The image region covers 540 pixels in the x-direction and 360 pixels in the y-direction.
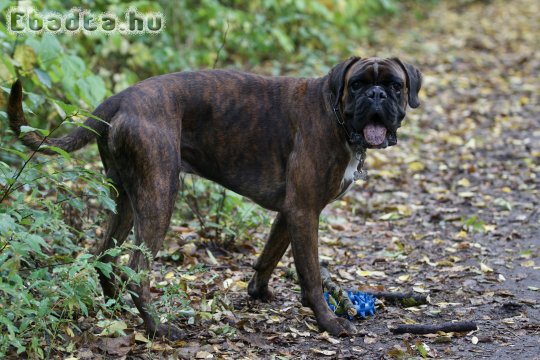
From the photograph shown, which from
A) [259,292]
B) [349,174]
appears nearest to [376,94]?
[349,174]

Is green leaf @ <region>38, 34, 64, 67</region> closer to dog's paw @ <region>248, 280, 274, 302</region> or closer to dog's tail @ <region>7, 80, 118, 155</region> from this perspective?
dog's tail @ <region>7, 80, 118, 155</region>

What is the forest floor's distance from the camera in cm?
451

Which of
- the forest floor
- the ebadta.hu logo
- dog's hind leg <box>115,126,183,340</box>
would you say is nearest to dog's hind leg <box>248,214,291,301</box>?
the forest floor

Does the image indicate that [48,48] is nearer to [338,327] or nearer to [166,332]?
[166,332]

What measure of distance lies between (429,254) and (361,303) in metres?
1.60

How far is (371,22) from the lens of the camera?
17609mm

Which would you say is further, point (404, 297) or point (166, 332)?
point (404, 297)

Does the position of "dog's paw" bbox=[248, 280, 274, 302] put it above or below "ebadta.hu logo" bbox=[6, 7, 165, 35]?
below

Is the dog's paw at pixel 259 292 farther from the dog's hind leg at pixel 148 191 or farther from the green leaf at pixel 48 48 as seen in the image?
the green leaf at pixel 48 48

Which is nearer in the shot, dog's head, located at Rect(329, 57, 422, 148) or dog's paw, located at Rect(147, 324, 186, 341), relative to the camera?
dog's paw, located at Rect(147, 324, 186, 341)

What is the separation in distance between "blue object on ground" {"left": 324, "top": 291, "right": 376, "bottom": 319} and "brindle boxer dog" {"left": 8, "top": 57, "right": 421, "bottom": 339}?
0.25 meters

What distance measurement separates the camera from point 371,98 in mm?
4527

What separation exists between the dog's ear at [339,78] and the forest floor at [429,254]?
1.39m

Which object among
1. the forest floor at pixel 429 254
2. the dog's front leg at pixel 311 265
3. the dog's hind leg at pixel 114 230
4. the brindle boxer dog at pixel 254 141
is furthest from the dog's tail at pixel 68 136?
the dog's front leg at pixel 311 265
